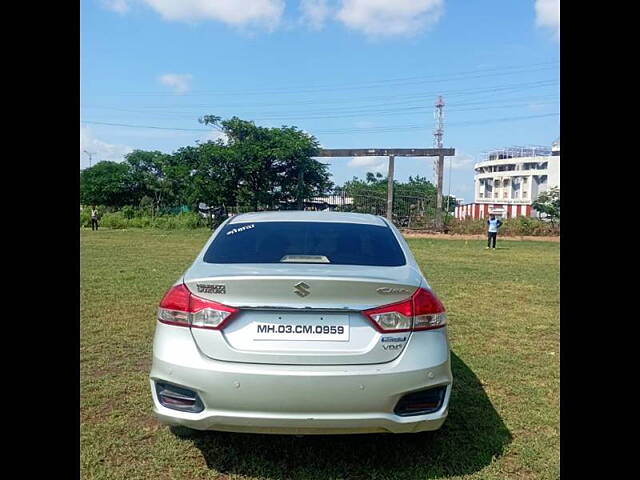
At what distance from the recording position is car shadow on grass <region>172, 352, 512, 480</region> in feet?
9.68

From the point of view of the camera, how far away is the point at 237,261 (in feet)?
10.3

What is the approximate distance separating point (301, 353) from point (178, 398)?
71cm

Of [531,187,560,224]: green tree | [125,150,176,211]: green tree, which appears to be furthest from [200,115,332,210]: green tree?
[531,187,560,224]: green tree

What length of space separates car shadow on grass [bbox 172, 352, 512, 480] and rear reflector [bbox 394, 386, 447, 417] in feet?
1.37

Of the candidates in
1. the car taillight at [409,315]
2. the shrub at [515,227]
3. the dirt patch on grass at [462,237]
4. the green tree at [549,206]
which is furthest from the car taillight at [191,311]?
the green tree at [549,206]

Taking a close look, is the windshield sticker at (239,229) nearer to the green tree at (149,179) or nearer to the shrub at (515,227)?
the shrub at (515,227)

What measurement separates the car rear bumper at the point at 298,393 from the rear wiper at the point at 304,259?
69 centimetres

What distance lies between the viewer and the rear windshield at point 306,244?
3.22 m

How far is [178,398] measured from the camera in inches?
109

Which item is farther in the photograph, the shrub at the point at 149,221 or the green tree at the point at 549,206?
the shrub at the point at 149,221
